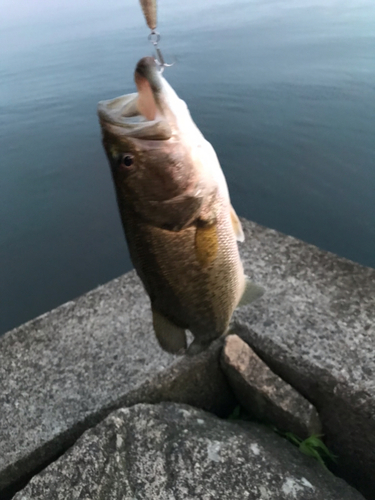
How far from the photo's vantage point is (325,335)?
93.8 inches

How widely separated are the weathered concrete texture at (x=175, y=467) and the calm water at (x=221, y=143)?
2352 millimetres

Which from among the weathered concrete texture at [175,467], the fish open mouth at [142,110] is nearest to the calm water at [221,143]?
the fish open mouth at [142,110]

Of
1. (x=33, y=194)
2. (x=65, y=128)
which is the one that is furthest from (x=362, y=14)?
(x=33, y=194)

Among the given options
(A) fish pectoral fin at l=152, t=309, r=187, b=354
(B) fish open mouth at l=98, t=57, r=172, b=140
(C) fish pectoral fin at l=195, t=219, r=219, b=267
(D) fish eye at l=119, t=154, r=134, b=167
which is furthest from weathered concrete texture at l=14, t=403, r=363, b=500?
(B) fish open mouth at l=98, t=57, r=172, b=140

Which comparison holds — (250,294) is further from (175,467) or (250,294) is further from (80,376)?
(80,376)

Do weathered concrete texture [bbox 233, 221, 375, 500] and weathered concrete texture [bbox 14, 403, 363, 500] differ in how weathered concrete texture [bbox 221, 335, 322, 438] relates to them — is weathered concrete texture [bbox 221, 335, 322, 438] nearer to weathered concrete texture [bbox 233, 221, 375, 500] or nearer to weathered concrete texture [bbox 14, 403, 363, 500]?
weathered concrete texture [bbox 233, 221, 375, 500]

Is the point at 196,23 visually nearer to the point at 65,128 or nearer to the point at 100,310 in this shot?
the point at 65,128

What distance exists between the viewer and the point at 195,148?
1412 mm

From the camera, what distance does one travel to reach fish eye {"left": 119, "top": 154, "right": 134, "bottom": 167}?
4.51ft

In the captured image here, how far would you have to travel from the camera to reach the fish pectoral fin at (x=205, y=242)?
1458mm

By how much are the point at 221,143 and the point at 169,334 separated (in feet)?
18.2

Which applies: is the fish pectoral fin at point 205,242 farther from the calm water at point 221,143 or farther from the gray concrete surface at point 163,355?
the calm water at point 221,143

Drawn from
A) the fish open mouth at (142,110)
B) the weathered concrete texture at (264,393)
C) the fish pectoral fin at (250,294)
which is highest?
the fish open mouth at (142,110)

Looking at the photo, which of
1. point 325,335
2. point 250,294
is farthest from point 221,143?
point 250,294
